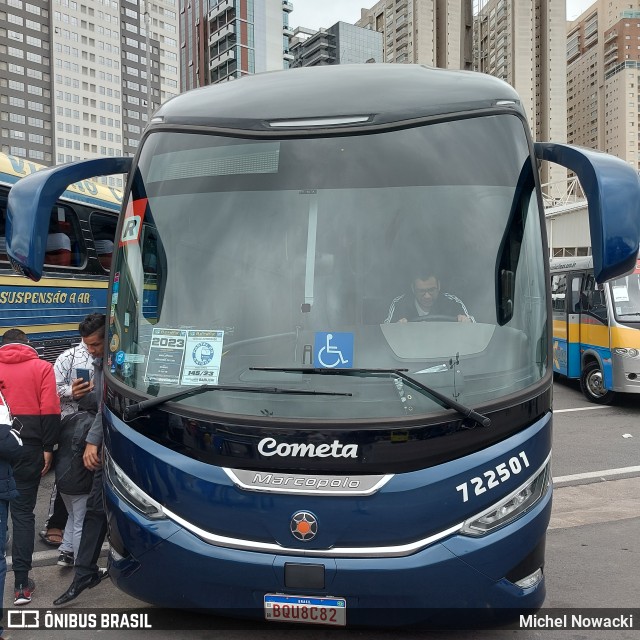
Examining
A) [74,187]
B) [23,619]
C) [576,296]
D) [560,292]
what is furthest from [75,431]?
[560,292]

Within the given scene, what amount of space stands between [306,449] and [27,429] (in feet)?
7.42

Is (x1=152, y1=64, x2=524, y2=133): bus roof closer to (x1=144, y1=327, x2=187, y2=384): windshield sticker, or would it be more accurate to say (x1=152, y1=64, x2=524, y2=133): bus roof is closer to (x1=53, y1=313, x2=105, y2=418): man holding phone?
(x1=144, y1=327, x2=187, y2=384): windshield sticker

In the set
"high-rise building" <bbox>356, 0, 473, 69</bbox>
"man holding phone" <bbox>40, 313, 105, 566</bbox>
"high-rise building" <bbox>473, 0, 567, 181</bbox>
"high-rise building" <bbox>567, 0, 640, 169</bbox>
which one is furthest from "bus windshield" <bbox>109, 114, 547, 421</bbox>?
"high-rise building" <bbox>567, 0, 640, 169</bbox>

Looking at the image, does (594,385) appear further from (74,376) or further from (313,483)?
(313,483)

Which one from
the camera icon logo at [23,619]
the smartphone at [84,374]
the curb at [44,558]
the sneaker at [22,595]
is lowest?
the curb at [44,558]

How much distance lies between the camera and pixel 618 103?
14562cm

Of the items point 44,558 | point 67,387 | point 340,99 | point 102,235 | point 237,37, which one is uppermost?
point 237,37

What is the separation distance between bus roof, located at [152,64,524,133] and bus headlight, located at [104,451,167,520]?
1.90m

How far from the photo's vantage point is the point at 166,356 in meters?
3.75

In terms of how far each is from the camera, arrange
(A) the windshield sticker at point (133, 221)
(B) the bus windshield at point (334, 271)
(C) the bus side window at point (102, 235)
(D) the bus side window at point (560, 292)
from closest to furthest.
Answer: (B) the bus windshield at point (334, 271) < (A) the windshield sticker at point (133, 221) < (C) the bus side window at point (102, 235) < (D) the bus side window at point (560, 292)

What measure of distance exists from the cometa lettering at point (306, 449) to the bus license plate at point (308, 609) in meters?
0.63

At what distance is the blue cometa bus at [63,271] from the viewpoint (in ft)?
30.0

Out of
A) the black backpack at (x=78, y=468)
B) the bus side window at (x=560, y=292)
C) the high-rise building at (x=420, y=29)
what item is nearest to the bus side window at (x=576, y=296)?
the bus side window at (x=560, y=292)

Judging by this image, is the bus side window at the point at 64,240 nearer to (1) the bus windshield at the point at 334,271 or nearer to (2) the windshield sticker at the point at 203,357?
(1) the bus windshield at the point at 334,271
